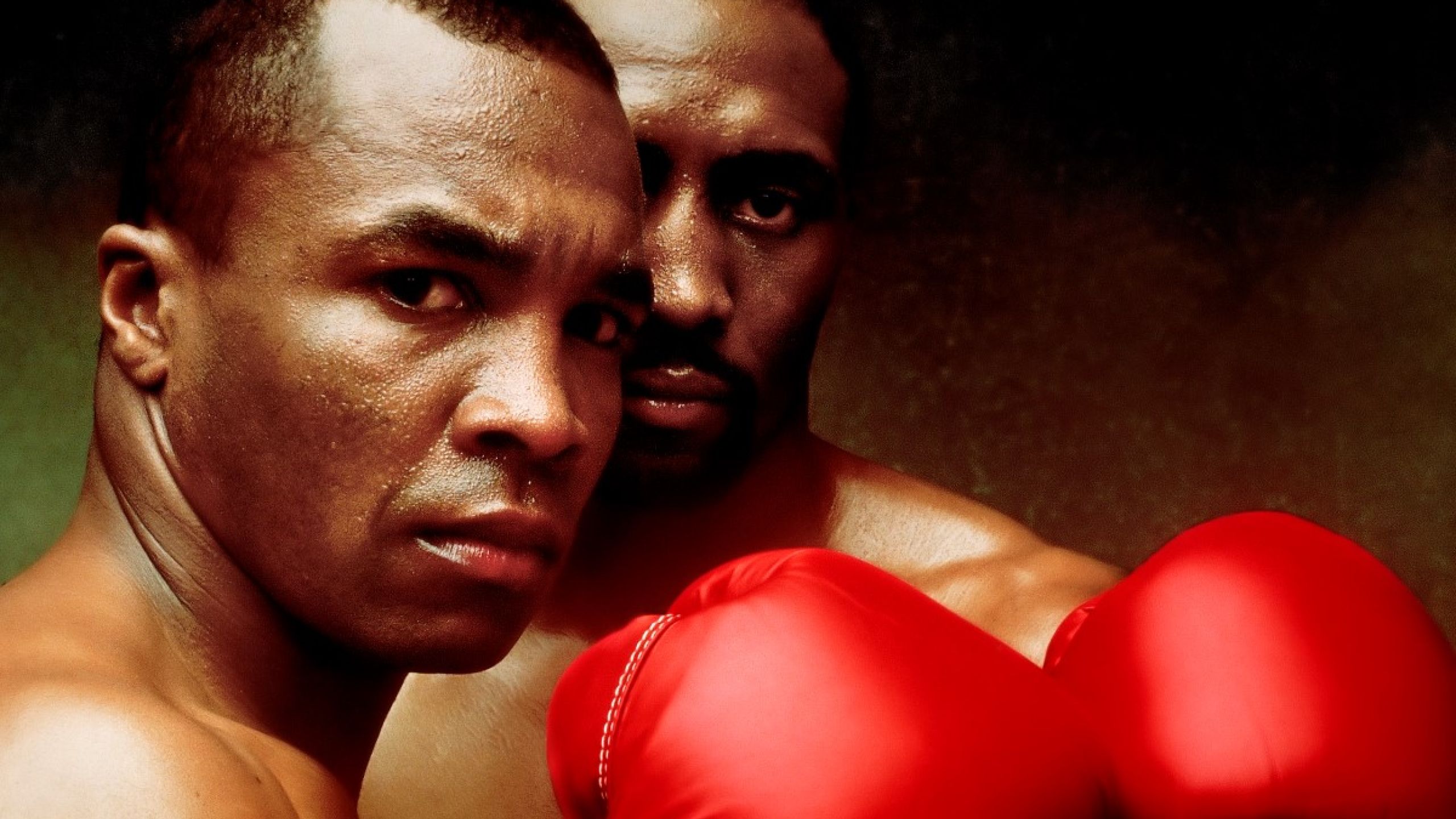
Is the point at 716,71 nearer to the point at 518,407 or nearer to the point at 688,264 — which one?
the point at 688,264

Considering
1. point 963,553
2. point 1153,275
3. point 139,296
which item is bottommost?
point 1153,275

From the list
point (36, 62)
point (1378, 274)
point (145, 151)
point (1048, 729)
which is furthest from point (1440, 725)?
point (36, 62)

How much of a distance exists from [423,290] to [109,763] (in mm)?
341

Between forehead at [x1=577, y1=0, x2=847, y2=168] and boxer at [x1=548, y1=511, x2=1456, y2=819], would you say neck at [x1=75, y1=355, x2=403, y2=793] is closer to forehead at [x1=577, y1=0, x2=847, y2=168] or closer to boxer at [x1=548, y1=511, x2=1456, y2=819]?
boxer at [x1=548, y1=511, x2=1456, y2=819]

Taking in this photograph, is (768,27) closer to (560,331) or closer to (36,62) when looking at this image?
(560,331)

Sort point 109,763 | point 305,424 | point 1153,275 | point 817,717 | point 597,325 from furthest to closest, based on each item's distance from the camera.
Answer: point 1153,275 → point 597,325 → point 305,424 → point 817,717 → point 109,763

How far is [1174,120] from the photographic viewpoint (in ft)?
6.69

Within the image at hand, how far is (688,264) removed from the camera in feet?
4.23

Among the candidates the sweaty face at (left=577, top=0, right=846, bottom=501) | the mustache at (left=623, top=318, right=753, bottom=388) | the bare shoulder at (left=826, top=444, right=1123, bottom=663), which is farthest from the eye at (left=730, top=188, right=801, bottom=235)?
the bare shoulder at (left=826, top=444, right=1123, bottom=663)

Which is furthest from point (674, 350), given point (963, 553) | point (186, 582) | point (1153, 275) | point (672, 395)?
point (1153, 275)

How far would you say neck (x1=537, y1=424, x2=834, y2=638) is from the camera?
56.9 inches

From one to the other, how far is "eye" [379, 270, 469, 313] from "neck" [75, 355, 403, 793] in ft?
0.56

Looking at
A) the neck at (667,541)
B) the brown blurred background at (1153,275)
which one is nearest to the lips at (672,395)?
the neck at (667,541)

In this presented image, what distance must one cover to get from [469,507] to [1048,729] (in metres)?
0.36
